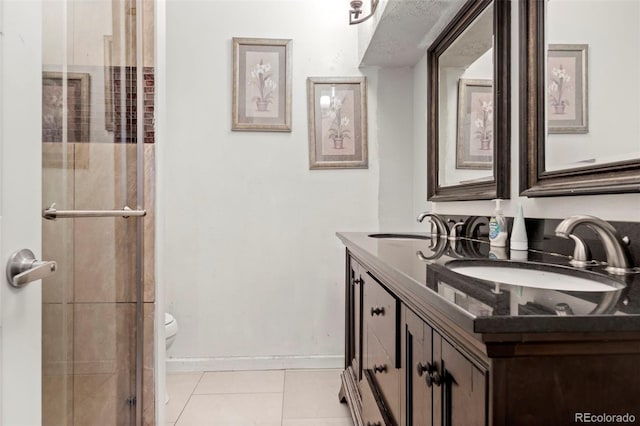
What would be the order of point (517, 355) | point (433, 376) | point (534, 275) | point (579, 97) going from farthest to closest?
point (579, 97)
point (534, 275)
point (433, 376)
point (517, 355)

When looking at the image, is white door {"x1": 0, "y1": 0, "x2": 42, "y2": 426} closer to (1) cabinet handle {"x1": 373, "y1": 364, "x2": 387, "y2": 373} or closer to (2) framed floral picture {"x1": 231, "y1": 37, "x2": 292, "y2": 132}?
(1) cabinet handle {"x1": 373, "y1": 364, "x2": 387, "y2": 373}

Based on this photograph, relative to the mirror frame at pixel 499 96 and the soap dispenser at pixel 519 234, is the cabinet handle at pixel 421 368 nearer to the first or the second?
the soap dispenser at pixel 519 234

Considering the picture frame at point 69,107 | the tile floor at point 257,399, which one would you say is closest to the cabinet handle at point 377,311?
the tile floor at point 257,399

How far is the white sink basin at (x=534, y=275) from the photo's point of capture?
2.65 feet

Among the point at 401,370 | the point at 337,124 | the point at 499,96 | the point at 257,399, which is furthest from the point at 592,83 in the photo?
the point at 257,399

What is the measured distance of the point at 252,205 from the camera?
2.43 m

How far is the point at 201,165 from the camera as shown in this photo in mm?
2395

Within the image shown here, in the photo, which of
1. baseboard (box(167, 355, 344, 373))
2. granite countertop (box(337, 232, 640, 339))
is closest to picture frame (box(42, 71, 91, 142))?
granite countertop (box(337, 232, 640, 339))

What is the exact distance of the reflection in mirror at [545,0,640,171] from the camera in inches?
35.7

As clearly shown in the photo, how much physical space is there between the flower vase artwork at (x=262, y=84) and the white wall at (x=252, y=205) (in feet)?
0.52

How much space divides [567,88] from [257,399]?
201cm

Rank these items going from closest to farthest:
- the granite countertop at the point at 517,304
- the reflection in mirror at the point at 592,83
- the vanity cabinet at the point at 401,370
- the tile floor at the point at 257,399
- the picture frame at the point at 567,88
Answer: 1. the granite countertop at the point at 517,304
2. the vanity cabinet at the point at 401,370
3. the reflection in mirror at the point at 592,83
4. the picture frame at the point at 567,88
5. the tile floor at the point at 257,399

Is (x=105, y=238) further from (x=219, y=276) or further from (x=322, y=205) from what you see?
(x=322, y=205)

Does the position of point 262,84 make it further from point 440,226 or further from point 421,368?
point 421,368
